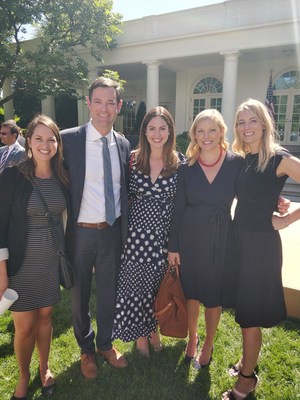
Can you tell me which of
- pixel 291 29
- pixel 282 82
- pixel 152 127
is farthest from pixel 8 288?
pixel 282 82

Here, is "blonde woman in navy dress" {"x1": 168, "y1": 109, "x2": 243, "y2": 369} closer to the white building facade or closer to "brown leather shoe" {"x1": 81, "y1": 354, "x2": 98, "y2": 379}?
"brown leather shoe" {"x1": 81, "y1": 354, "x2": 98, "y2": 379}

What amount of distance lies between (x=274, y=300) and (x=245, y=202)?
727mm

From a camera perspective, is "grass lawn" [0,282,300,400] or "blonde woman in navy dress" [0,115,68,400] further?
"grass lawn" [0,282,300,400]

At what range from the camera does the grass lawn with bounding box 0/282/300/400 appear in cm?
239

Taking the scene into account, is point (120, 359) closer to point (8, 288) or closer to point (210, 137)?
point (8, 288)

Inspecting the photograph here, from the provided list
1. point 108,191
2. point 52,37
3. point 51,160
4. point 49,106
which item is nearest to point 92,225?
point 108,191

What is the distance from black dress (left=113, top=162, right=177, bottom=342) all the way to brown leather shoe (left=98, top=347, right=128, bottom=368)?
0.16 metres

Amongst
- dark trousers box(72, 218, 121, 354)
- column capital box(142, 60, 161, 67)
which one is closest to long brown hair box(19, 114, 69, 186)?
dark trousers box(72, 218, 121, 354)

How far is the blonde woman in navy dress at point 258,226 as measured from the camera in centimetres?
211

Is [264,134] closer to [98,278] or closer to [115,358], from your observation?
[98,278]

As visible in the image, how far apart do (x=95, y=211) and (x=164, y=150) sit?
80 cm

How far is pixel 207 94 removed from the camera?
15320 millimetres

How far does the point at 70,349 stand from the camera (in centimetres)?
289

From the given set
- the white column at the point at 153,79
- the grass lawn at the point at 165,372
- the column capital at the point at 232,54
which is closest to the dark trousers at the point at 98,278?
the grass lawn at the point at 165,372
